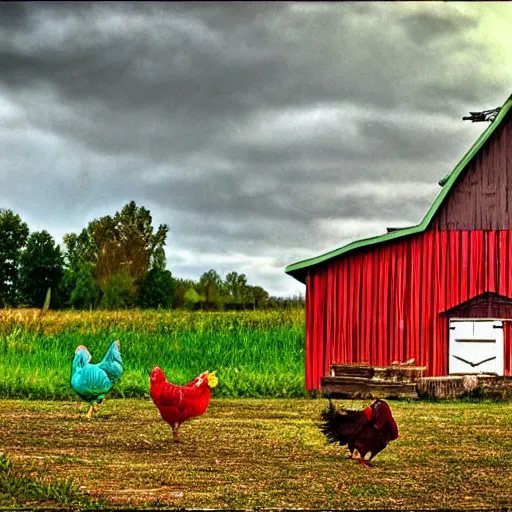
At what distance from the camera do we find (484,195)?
19.0 metres

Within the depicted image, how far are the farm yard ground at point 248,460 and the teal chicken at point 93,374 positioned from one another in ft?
1.42

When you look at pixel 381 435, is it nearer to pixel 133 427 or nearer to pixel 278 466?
pixel 278 466

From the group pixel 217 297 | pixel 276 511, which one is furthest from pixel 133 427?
pixel 217 297

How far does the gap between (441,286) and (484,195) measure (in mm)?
1978

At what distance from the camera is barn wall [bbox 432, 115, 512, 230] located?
19.0 metres

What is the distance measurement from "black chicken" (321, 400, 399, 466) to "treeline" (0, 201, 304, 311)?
28279mm

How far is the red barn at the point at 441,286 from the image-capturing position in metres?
18.9

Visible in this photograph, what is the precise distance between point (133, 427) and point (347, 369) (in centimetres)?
663

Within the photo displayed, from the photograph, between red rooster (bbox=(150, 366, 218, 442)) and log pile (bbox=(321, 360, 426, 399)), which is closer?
red rooster (bbox=(150, 366, 218, 442))

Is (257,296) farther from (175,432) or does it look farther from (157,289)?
(175,432)

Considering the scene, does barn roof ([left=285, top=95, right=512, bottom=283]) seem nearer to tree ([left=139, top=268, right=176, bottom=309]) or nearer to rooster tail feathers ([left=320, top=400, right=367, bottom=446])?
rooster tail feathers ([left=320, top=400, right=367, bottom=446])

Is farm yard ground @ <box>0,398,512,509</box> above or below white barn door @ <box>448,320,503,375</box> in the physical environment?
below

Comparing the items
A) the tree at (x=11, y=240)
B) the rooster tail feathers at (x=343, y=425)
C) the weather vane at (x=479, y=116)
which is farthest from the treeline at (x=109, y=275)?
the rooster tail feathers at (x=343, y=425)

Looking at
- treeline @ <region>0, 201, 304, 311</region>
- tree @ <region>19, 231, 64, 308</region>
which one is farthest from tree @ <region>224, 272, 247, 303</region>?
tree @ <region>19, 231, 64, 308</region>
